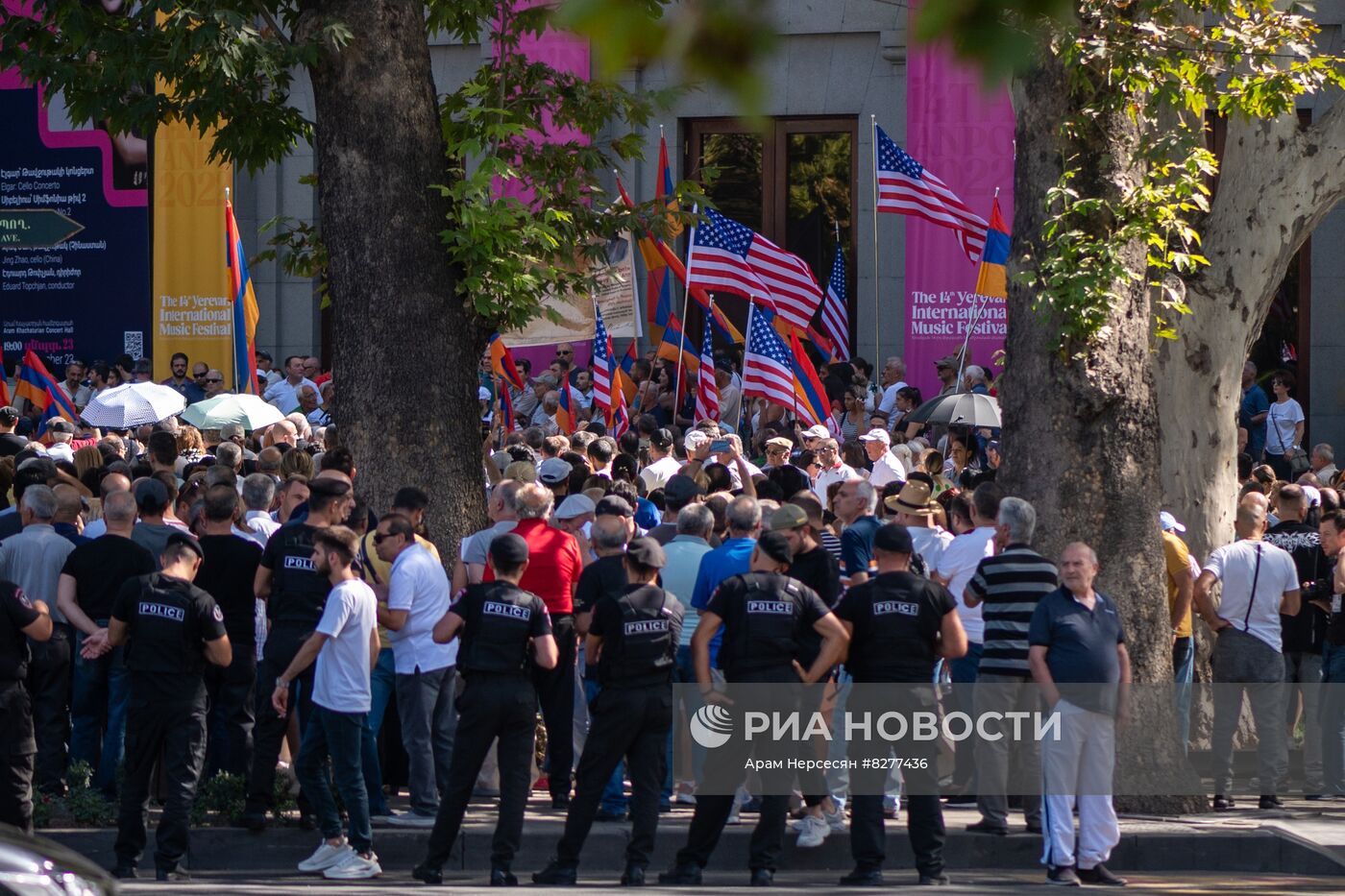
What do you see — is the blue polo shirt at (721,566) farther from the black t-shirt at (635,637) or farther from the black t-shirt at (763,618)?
the black t-shirt at (635,637)

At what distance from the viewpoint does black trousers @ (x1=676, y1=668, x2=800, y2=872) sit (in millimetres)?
9180

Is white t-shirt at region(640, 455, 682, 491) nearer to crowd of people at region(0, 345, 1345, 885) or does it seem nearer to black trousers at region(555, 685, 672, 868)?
crowd of people at region(0, 345, 1345, 885)

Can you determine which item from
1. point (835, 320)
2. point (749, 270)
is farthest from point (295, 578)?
point (835, 320)

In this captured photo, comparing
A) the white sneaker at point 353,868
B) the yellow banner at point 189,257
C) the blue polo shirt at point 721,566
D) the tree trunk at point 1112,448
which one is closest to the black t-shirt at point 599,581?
the blue polo shirt at point 721,566

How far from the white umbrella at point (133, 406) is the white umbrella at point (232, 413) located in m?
0.38

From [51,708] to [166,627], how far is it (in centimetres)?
197

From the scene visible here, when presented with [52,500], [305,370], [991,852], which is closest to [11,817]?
[52,500]

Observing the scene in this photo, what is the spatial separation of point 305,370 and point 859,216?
24.4 feet

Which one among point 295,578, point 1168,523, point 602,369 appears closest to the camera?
point 295,578

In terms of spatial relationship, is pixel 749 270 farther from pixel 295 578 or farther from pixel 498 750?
pixel 498 750

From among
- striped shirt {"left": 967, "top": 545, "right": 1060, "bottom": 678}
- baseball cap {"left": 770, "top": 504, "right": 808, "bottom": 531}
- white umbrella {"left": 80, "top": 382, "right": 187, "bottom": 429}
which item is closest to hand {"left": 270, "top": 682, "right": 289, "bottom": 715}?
baseball cap {"left": 770, "top": 504, "right": 808, "bottom": 531}

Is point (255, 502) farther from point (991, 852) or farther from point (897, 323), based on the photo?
point (897, 323)

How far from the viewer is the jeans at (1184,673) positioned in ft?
38.2

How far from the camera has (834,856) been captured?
10.0 m
